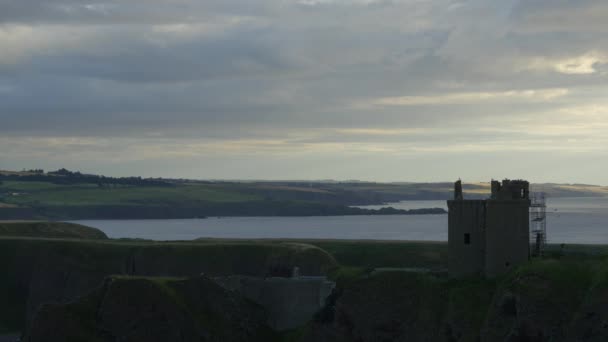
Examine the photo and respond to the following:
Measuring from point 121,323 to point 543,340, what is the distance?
86.6 feet

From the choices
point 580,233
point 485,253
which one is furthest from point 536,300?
point 580,233

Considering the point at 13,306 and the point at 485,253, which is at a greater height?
the point at 485,253

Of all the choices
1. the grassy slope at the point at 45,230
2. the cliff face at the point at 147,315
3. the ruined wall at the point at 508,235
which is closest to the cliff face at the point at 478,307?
the ruined wall at the point at 508,235

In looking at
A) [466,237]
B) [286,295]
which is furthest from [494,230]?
[286,295]

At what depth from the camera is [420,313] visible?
6078 cm

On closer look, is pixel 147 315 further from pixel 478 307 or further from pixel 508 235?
pixel 508 235

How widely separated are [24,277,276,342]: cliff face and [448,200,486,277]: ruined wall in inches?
566

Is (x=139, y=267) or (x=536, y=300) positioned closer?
(x=536, y=300)

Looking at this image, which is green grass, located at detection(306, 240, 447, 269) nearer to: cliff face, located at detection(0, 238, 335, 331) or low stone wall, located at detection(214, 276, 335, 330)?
cliff face, located at detection(0, 238, 335, 331)

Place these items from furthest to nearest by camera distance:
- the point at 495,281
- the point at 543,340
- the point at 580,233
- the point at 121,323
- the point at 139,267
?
1. the point at 580,233
2. the point at 139,267
3. the point at 121,323
4. the point at 495,281
5. the point at 543,340

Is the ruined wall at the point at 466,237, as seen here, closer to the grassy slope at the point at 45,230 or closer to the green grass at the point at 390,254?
the green grass at the point at 390,254

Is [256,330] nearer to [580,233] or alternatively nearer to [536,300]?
[536,300]

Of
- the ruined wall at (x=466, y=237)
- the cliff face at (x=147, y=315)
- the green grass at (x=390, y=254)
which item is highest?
the ruined wall at (x=466, y=237)

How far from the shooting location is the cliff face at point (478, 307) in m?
54.5
